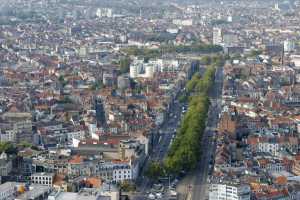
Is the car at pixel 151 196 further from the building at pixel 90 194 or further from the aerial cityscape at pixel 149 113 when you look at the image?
the building at pixel 90 194

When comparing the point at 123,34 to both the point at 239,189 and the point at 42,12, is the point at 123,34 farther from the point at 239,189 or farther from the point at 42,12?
the point at 239,189

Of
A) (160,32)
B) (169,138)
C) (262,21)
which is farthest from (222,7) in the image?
(169,138)

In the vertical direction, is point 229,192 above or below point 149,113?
below

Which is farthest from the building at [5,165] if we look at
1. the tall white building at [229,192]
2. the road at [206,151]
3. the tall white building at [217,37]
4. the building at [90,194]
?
the tall white building at [217,37]

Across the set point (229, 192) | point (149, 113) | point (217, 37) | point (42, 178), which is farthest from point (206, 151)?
point (217, 37)

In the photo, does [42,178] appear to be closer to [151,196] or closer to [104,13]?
[151,196]

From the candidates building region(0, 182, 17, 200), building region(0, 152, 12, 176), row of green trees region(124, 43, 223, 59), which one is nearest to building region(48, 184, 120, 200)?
building region(0, 182, 17, 200)

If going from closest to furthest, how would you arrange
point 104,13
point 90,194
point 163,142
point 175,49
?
point 90,194
point 163,142
point 175,49
point 104,13
